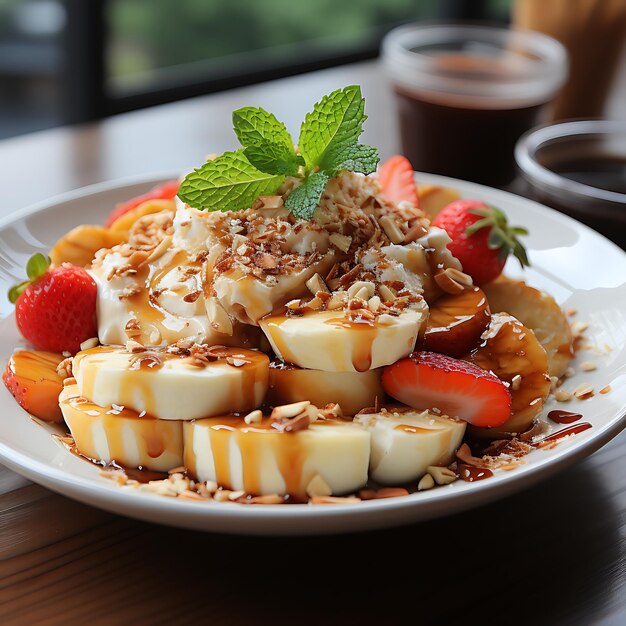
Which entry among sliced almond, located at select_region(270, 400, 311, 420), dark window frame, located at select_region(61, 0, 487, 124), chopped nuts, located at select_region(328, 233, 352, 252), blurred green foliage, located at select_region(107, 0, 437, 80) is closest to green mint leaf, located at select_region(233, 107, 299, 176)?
chopped nuts, located at select_region(328, 233, 352, 252)

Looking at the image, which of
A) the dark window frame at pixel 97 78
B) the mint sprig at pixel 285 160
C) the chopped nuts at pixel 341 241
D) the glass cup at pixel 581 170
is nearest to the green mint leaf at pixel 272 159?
the mint sprig at pixel 285 160

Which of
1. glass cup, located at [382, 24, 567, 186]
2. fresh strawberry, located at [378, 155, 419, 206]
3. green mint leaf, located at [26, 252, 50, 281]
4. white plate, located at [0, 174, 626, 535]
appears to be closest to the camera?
white plate, located at [0, 174, 626, 535]

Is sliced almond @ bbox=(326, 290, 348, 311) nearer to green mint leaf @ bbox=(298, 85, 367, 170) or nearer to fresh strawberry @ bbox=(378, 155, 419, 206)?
green mint leaf @ bbox=(298, 85, 367, 170)

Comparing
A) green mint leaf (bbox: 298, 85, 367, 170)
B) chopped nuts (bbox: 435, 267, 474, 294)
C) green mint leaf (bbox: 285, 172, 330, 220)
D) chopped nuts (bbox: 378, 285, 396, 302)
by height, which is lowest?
chopped nuts (bbox: 435, 267, 474, 294)

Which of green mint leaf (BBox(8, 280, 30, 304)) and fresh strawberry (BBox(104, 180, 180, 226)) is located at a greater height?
green mint leaf (BBox(8, 280, 30, 304))

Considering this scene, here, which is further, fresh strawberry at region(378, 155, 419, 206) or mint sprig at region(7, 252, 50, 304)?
fresh strawberry at region(378, 155, 419, 206)

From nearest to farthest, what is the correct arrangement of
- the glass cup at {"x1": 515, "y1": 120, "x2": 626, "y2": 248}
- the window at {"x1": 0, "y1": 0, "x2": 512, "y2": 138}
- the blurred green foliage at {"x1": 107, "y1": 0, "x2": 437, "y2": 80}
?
the glass cup at {"x1": 515, "y1": 120, "x2": 626, "y2": 248} < the window at {"x1": 0, "y1": 0, "x2": 512, "y2": 138} < the blurred green foliage at {"x1": 107, "y1": 0, "x2": 437, "y2": 80}

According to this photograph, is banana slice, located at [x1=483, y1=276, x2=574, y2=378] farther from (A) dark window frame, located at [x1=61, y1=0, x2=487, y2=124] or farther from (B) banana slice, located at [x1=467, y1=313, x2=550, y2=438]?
(A) dark window frame, located at [x1=61, y1=0, x2=487, y2=124]

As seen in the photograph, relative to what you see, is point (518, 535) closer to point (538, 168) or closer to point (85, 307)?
point (85, 307)
